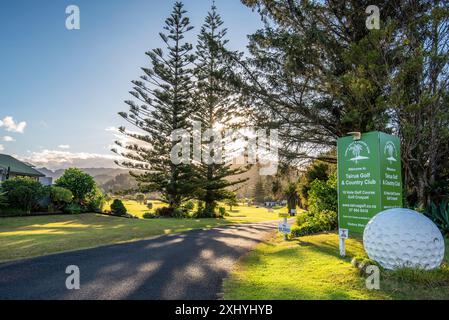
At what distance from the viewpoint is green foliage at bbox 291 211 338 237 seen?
1068cm

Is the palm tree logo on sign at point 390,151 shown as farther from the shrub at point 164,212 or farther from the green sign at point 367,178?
the shrub at point 164,212

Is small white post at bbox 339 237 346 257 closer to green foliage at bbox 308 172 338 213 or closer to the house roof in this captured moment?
green foliage at bbox 308 172 338 213

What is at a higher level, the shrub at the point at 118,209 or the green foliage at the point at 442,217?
the green foliage at the point at 442,217

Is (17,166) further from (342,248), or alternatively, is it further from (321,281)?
(321,281)

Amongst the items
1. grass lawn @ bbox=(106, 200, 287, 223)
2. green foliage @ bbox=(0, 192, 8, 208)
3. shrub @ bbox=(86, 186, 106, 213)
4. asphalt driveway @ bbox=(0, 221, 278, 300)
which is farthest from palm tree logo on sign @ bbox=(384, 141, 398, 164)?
shrub @ bbox=(86, 186, 106, 213)

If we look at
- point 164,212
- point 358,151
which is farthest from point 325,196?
point 164,212

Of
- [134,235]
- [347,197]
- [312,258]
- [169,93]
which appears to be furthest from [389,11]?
[169,93]

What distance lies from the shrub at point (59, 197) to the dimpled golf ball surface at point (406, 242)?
17372 mm

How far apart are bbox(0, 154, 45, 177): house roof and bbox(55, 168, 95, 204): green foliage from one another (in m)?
12.0

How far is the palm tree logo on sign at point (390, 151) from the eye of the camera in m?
6.43

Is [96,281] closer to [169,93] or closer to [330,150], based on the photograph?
[330,150]

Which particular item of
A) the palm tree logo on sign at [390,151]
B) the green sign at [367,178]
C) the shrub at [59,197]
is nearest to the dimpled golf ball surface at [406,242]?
the green sign at [367,178]

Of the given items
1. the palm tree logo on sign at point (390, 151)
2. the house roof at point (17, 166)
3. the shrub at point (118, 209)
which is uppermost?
the house roof at point (17, 166)

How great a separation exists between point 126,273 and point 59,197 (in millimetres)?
14870
